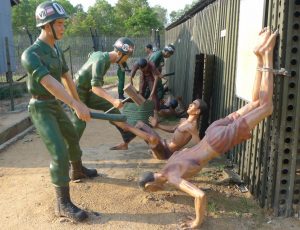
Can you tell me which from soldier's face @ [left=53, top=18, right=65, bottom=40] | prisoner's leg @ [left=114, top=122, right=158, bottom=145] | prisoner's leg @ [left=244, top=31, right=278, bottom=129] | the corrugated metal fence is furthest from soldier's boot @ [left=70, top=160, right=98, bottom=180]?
prisoner's leg @ [left=244, top=31, right=278, bottom=129]

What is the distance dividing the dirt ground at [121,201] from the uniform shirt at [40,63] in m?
1.34

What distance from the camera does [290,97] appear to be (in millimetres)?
3916

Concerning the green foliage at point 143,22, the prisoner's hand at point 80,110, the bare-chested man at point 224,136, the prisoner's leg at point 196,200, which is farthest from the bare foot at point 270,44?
the green foliage at point 143,22

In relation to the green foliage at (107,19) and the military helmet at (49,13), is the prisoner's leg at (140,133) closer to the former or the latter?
the military helmet at (49,13)

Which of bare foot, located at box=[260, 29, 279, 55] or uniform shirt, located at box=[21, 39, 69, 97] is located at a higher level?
bare foot, located at box=[260, 29, 279, 55]

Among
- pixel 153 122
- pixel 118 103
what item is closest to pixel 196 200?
pixel 118 103

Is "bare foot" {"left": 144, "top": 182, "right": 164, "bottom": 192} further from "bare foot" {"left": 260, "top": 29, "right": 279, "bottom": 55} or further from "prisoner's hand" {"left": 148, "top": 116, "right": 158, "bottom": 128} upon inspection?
"prisoner's hand" {"left": 148, "top": 116, "right": 158, "bottom": 128}

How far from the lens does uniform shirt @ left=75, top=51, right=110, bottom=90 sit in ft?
16.6

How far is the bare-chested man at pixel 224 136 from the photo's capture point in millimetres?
3865

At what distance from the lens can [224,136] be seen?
4.07 meters

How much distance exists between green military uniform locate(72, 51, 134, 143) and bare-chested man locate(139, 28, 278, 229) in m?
1.54

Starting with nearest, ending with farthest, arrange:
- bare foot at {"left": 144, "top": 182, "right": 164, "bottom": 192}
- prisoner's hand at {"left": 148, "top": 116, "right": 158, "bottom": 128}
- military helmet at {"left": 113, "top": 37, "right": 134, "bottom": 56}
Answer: bare foot at {"left": 144, "top": 182, "right": 164, "bottom": 192} → military helmet at {"left": 113, "top": 37, "right": 134, "bottom": 56} → prisoner's hand at {"left": 148, "top": 116, "right": 158, "bottom": 128}

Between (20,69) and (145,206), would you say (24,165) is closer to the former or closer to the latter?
(145,206)

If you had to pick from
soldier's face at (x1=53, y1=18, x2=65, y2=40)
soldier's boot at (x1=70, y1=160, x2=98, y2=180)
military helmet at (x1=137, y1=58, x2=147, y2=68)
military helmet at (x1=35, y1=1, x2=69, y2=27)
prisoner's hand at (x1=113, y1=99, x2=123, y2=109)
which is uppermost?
military helmet at (x1=35, y1=1, x2=69, y2=27)
